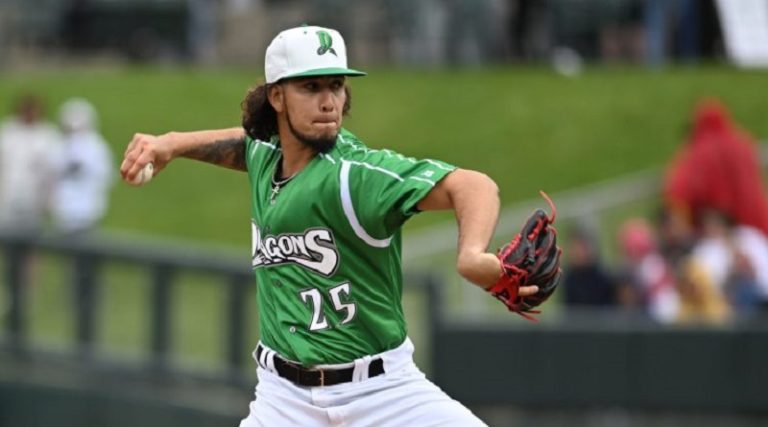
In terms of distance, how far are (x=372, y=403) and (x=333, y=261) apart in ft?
1.72

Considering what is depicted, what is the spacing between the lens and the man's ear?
21.6 ft

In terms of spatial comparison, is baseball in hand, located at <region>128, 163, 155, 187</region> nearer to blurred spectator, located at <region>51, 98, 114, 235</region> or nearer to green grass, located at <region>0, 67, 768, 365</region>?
blurred spectator, located at <region>51, 98, 114, 235</region>

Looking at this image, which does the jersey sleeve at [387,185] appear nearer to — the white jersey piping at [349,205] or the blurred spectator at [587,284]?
the white jersey piping at [349,205]

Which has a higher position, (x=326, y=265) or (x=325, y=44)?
(x=325, y=44)

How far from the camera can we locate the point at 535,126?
70.4ft

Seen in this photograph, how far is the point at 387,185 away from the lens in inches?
243

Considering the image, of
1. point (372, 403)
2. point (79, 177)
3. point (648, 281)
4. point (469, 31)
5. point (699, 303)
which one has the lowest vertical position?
point (699, 303)

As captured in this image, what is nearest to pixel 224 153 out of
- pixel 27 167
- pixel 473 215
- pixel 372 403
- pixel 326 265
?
pixel 326 265

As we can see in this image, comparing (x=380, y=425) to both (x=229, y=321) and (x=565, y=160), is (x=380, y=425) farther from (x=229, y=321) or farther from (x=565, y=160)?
Result: (x=565, y=160)

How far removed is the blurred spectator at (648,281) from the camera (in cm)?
1316

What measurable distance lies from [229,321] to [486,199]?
7993 mm

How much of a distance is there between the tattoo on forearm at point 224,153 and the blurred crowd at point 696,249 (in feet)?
19.9

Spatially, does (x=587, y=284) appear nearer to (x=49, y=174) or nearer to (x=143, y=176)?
(x=49, y=174)

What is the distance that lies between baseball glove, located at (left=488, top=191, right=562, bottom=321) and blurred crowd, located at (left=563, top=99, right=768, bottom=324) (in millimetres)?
6695
